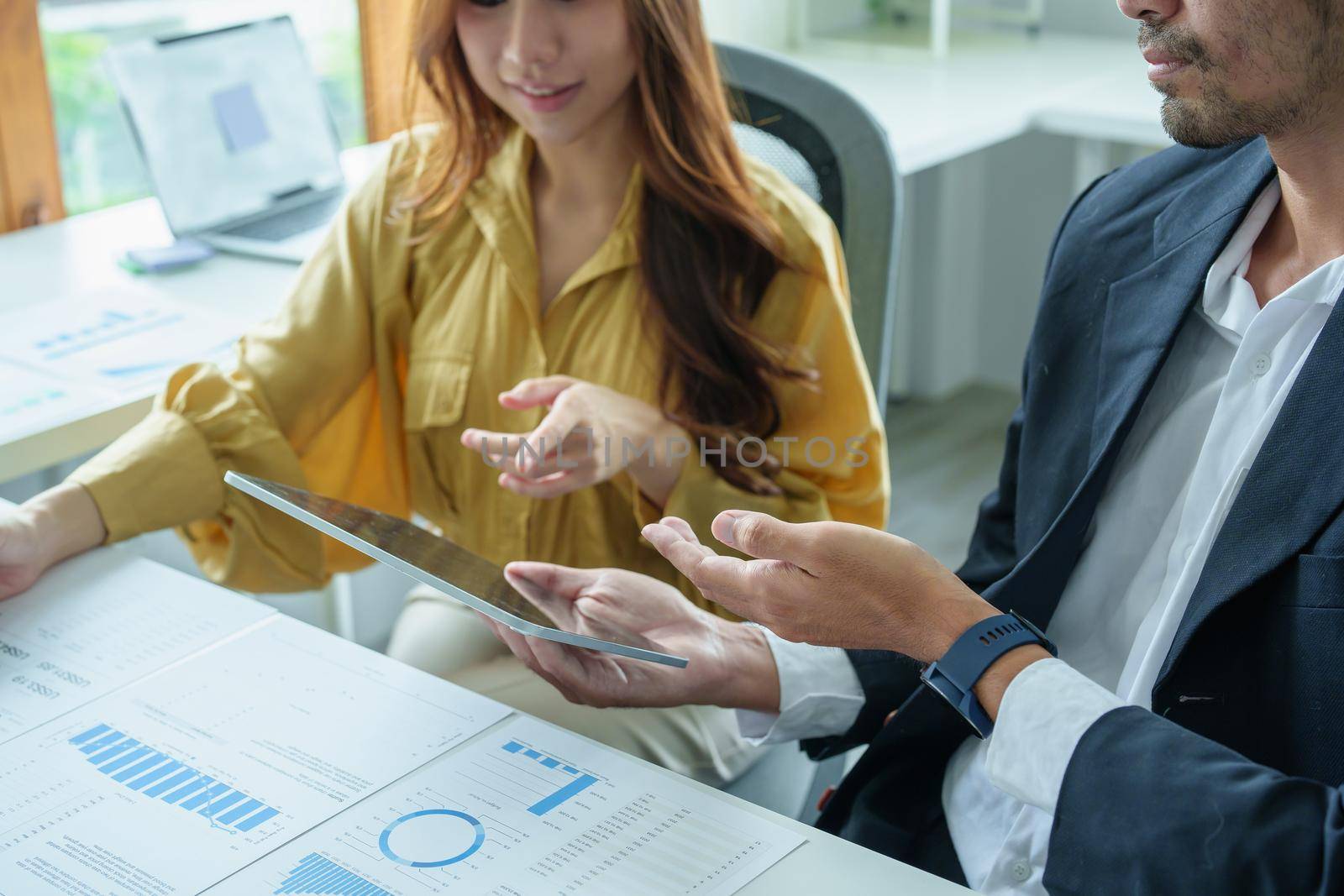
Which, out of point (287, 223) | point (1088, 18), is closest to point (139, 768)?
point (287, 223)

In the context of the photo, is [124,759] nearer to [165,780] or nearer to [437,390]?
[165,780]

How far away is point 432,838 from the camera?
810mm

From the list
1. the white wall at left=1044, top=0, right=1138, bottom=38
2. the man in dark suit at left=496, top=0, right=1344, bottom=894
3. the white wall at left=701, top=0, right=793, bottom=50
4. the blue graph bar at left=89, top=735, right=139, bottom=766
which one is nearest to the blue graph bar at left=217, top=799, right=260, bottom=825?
the blue graph bar at left=89, top=735, right=139, bottom=766

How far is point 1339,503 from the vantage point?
83 cm

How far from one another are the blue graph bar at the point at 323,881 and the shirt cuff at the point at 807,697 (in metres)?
0.39

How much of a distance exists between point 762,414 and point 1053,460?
1.20 feet

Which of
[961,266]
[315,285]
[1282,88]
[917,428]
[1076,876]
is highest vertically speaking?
[1282,88]

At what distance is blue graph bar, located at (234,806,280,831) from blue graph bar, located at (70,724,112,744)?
0.15 m

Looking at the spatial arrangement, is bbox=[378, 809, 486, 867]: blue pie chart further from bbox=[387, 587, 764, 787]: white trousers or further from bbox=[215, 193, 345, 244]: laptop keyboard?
bbox=[215, 193, 345, 244]: laptop keyboard

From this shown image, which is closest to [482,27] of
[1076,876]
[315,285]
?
[315,285]

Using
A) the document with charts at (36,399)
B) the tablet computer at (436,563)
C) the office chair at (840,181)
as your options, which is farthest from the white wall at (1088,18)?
the tablet computer at (436,563)

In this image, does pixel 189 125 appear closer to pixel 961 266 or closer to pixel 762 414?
pixel 762 414

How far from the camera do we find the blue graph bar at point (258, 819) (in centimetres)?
82

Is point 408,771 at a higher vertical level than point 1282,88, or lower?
lower
